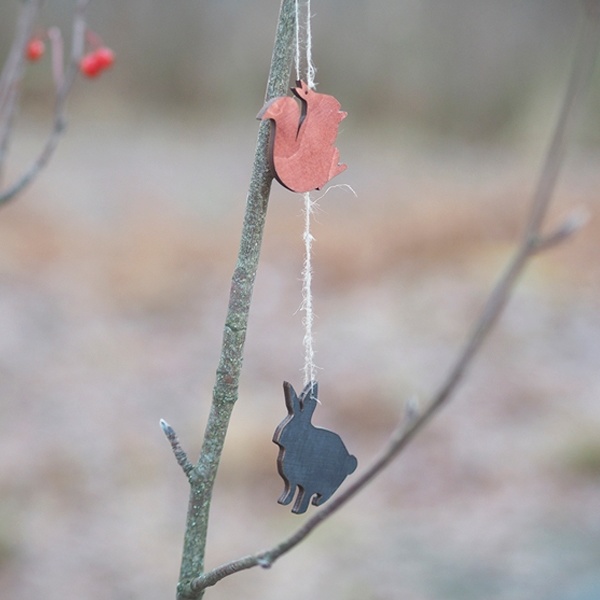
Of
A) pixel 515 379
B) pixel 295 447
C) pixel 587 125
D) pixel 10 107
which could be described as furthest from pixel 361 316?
pixel 295 447

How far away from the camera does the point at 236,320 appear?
1.83ft

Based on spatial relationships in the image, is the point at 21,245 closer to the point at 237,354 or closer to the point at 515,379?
the point at 515,379

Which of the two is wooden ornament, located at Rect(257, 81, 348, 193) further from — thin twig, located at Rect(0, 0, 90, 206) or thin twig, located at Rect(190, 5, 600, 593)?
thin twig, located at Rect(0, 0, 90, 206)

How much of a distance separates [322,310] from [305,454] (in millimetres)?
3228

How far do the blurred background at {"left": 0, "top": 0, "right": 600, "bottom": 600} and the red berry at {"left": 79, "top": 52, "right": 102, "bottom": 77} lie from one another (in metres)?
1.37

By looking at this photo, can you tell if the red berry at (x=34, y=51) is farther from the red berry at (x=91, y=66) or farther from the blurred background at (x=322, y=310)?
the blurred background at (x=322, y=310)

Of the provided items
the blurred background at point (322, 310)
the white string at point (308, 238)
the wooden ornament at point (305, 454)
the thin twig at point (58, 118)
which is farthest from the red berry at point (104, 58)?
the blurred background at point (322, 310)

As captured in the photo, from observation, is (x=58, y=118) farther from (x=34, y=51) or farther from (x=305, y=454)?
(x=305, y=454)

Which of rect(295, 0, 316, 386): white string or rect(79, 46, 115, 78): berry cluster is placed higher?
rect(79, 46, 115, 78): berry cluster

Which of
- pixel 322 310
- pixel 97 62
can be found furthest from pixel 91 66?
pixel 322 310

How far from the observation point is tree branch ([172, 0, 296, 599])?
1.76 ft

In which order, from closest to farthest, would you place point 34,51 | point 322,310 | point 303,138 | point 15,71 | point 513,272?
point 513,272
point 303,138
point 15,71
point 34,51
point 322,310

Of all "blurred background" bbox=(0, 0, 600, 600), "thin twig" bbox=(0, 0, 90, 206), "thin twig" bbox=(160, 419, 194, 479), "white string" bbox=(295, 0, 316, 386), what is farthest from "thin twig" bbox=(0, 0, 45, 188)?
"blurred background" bbox=(0, 0, 600, 600)

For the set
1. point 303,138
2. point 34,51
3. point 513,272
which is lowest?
point 513,272
